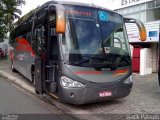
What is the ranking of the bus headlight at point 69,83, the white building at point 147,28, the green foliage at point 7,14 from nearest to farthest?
the bus headlight at point 69,83 < the white building at point 147,28 < the green foliage at point 7,14

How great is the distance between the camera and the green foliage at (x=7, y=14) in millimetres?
31109

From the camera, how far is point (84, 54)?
25.9 feet

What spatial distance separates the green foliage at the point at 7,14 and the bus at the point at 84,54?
23.1 meters

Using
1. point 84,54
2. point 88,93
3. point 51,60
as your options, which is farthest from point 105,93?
point 51,60

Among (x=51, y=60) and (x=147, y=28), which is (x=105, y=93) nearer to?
(x=51, y=60)

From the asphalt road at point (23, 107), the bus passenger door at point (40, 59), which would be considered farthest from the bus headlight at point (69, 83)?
the bus passenger door at point (40, 59)

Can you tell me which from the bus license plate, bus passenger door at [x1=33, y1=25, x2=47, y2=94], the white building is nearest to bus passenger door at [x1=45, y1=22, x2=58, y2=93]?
bus passenger door at [x1=33, y1=25, x2=47, y2=94]

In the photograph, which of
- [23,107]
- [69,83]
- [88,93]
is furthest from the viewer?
[23,107]

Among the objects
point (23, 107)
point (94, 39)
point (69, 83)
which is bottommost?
point (23, 107)

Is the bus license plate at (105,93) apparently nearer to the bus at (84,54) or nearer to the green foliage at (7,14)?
the bus at (84,54)

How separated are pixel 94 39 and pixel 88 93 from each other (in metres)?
1.50

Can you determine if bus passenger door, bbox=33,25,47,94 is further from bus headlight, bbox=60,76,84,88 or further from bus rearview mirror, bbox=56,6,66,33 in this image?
bus rearview mirror, bbox=56,6,66,33

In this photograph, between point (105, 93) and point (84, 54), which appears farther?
point (105, 93)

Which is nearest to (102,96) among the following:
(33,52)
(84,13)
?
(84,13)
